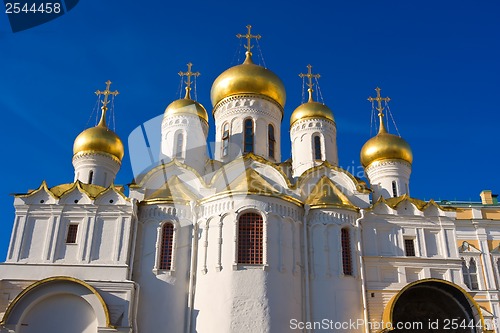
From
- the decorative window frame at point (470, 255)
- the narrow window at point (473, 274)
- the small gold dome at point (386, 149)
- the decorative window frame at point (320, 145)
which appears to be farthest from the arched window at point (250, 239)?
the narrow window at point (473, 274)

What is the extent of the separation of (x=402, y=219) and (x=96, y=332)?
10.2m

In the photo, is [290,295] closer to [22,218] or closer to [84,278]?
[84,278]

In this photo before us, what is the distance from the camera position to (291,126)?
2155 centimetres

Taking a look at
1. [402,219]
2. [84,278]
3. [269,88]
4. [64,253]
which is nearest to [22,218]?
[64,253]

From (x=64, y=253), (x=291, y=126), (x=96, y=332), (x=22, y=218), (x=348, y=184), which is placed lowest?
(x=96, y=332)

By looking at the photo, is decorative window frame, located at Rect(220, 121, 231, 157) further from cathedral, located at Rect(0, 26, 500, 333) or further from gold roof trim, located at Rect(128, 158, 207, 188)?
gold roof trim, located at Rect(128, 158, 207, 188)

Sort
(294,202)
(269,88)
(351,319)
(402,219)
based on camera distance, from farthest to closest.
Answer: (269,88) → (402,219) → (294,202) → (351,319)

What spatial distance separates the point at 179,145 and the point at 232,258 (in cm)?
641

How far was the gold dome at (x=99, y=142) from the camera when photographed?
1973 cm

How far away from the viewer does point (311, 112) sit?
21047mm

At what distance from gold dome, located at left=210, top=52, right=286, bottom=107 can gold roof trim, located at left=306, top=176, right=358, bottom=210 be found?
4.82 meters

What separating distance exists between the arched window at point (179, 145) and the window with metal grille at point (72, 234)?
495cm

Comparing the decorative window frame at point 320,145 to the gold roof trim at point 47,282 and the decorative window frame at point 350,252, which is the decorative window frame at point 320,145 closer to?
the decorative window frame at point 350,252

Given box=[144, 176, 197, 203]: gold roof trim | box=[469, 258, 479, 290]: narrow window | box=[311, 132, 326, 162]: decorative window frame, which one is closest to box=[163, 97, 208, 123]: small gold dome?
box=[144, 176, 197, 203]: gold roof trim
